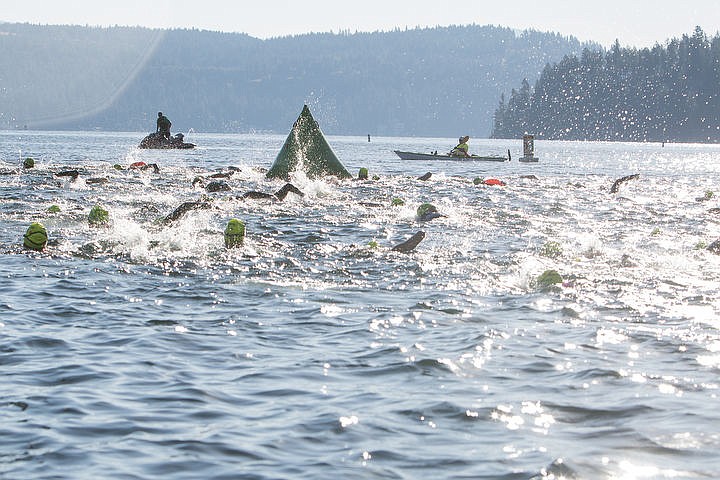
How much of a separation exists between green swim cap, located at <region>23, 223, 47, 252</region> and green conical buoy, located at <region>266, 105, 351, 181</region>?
21048mm

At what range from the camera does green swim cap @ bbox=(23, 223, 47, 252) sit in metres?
17.0

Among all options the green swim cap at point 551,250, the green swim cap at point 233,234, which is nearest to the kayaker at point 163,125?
the green swim cap at point 233,234

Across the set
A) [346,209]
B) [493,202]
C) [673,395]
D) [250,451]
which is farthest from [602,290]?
[493,202]

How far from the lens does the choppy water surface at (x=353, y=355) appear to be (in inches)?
276

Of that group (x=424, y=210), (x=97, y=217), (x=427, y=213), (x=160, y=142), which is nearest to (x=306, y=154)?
(x=424, y=210)

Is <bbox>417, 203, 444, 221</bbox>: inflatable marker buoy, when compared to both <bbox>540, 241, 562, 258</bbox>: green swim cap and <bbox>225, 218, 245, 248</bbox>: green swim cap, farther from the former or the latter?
<bbox>225, 218, 245, 248</bbox>: green swim cap

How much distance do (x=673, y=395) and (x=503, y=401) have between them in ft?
5.16

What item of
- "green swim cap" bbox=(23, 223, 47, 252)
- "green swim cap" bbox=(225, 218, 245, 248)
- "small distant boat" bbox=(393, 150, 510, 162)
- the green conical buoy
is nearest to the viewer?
"green swim cap" bbox=(23, 223, 47, 252)

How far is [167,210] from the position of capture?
25.0m

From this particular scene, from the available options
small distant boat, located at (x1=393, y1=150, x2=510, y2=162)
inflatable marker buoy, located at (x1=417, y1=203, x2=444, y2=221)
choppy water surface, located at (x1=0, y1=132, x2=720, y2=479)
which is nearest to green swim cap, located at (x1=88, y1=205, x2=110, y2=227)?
choppy water surface, located at (x1=0, y1=132, x2=720, y2=479)

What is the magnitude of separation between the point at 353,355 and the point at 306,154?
93.7 feet

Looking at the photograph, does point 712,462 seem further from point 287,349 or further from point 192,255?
point 192,255

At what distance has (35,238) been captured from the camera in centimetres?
1705

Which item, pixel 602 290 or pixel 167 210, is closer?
pixel 602 290
